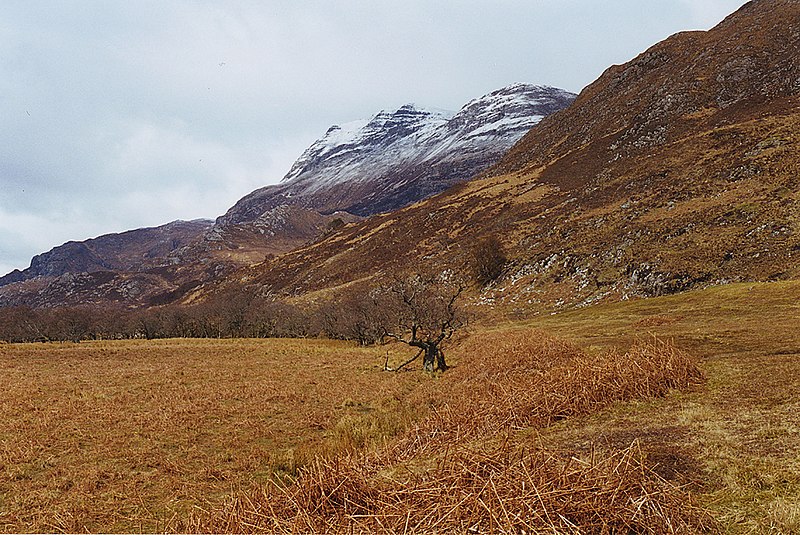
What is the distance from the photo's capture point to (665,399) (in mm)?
13586

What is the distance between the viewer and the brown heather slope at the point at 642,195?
54.8 m

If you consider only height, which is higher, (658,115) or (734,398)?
(658,115)

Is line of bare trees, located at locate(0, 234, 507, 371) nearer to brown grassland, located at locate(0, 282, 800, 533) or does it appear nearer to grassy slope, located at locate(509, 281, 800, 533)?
brown grassland, located at locate(0, 282, 800, 533)

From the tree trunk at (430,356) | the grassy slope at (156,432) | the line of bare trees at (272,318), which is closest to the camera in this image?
the grassy slope at (156,432)

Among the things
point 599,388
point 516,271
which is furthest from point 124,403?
point 516,271

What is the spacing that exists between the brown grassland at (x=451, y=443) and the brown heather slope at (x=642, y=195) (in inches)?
954

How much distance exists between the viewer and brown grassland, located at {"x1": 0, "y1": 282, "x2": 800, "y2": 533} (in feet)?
21.5

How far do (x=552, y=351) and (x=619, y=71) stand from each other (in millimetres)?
139812

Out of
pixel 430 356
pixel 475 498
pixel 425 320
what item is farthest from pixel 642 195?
pixel 475 498

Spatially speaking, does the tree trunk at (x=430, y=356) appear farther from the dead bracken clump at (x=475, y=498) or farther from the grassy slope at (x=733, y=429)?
the dead bracken clump at (x=475, y=498)

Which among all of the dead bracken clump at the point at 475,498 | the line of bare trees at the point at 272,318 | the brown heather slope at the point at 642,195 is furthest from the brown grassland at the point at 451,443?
the line of bare trees at the point at 272,318

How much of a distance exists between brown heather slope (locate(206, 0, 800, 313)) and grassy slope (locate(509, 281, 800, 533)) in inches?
1277

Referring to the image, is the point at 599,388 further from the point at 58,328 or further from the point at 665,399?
the point at 58,328

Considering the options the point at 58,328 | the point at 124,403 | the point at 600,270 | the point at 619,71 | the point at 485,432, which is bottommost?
the point at 600,270
